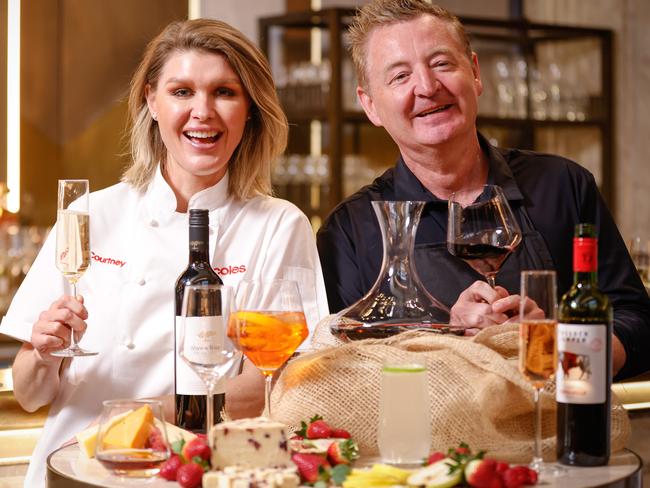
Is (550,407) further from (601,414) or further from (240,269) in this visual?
(240,269)

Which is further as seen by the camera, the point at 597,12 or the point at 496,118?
the point at 597,12

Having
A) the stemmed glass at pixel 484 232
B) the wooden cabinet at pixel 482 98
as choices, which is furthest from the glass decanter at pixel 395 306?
the wooden cabinet at pixel 482 98

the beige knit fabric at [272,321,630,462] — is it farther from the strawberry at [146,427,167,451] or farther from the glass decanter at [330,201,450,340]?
the strawberry at [146,427,167,451]

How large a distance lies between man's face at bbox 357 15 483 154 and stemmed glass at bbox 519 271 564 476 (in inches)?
41.5

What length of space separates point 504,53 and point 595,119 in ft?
2.32

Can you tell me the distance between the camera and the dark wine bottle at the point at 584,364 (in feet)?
4.90

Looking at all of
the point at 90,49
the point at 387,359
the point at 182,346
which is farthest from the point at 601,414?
the point at 90,49

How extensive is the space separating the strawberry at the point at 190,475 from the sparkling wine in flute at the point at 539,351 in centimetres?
49

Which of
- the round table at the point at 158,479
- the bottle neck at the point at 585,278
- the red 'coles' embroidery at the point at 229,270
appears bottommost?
the round table at the point at 158,479

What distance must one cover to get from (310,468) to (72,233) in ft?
2.71

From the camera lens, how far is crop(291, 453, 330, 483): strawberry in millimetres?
1417

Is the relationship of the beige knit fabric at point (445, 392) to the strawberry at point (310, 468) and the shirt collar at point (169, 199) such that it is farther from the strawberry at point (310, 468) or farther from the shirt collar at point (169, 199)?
the shirt collar at point (169, 199)

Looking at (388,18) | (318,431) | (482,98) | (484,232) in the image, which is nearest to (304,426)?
(318,431)

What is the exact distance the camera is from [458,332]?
1.87 metres
